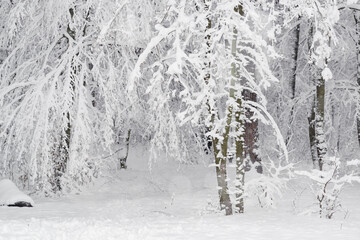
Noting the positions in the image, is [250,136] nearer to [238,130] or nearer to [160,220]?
[238,130]

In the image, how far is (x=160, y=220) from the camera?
8.96m

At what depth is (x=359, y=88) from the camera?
1633 cm

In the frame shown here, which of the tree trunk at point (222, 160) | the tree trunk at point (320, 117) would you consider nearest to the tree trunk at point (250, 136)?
the tree trunk at point (320, 117)

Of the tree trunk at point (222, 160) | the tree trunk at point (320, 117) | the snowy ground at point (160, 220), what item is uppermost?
the tree trunk at point (320, 117)

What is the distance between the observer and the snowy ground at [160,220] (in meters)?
7.36

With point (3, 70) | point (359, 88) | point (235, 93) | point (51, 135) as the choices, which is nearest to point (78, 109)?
point (51, 135)

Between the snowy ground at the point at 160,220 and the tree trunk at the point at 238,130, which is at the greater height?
the tree trunk at the point at 238,130

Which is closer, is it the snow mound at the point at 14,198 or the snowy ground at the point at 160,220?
the snowy ground at the point at 160,220

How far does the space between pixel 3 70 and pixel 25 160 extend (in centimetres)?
289

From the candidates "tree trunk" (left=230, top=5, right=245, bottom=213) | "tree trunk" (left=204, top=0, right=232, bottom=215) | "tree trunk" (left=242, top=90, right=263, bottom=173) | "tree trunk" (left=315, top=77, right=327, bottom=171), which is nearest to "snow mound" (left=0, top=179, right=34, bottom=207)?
"tree trunk" (left=204, top=0, right=232, bottom=215)

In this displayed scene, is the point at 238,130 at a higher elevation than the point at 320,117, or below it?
below

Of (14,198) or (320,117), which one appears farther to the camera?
(320,117)

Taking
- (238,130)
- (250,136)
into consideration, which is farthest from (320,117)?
(238,130)

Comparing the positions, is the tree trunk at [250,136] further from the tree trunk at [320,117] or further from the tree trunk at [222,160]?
the tree trunk at [222,160]
